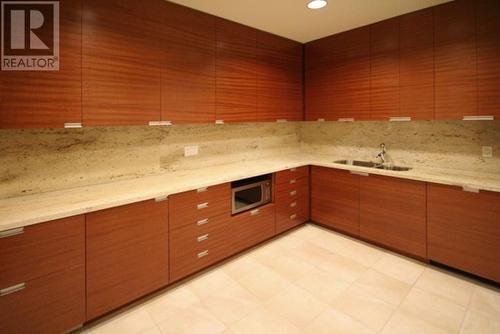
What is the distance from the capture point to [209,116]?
2713 millimetres

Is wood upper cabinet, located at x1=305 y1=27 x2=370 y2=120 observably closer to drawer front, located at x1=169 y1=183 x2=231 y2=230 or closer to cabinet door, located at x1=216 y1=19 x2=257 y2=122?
cabinet door, located at x1=216 y1=19 x2=257 y2=122

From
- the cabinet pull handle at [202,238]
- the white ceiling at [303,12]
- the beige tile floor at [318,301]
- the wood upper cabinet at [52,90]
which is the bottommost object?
the beige tile floor at [318,301]

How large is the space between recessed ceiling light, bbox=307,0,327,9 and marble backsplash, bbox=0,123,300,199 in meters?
1.52

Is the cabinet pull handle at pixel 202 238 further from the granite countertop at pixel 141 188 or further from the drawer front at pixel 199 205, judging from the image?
the granite countertop at pixel 141 188

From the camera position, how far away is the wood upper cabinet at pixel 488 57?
2.26 meters

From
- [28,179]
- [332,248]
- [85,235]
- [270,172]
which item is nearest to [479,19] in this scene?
[270,172]

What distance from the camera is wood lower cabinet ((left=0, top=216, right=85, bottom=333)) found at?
4.80ft

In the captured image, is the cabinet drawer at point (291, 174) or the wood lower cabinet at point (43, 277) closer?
the wood lower cabinet at point (43, 277)

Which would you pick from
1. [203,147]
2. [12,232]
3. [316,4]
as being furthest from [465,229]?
[12,232]

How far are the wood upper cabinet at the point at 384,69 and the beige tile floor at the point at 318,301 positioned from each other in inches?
62.7

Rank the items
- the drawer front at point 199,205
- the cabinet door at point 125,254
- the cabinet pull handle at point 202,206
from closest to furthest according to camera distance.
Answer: the cabinet door at point 125,254 < the drawer front at point 199,205 < the cabinet pull handle at point 202,206

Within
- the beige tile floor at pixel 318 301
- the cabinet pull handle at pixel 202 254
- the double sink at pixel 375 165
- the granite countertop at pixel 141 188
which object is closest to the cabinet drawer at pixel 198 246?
the cabinet pull handle at pixel 202 254

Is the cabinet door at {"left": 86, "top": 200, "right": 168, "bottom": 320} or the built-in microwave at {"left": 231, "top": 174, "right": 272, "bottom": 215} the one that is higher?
the built-in microwave at {"left": 231, "top": 174, "right": 272, "bottom": 215}

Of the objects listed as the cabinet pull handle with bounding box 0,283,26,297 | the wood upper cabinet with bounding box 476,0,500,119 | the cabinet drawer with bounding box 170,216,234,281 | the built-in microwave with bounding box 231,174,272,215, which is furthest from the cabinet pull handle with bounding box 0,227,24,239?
the wood upper cabinet with bounding box 476,0,500,119
